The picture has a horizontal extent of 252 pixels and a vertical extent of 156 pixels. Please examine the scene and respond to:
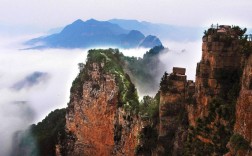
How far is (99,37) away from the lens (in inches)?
3878

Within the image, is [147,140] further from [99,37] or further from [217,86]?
[99,37]

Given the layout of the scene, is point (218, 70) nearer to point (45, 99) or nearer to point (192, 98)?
point (192, 98)

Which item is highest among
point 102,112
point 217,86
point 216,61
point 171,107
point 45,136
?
point 216,61

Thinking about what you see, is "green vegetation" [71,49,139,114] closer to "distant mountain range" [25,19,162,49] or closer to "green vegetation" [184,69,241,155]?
"green vegetation" [184,69,241,155]

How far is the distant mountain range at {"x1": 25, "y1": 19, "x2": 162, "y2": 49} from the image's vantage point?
3866 inches

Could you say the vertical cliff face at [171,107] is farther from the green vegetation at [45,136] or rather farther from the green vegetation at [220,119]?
Result: the green vegetation at [45,136]

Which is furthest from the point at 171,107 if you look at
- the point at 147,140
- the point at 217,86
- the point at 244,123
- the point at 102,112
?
the point at 102,112

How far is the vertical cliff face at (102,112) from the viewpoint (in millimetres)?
46312

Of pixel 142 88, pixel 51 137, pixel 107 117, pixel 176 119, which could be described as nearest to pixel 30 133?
pixel 51 137

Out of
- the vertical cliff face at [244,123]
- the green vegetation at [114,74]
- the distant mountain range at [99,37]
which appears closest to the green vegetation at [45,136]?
the green vegetation at [114,74]

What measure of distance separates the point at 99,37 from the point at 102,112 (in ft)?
168

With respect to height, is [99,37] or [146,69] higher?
[99,37]

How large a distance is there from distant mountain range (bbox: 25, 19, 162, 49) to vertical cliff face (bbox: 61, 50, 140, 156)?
41.9 metres

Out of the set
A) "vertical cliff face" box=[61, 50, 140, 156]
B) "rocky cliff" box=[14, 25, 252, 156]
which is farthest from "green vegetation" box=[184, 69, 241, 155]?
"vertical cliff face" box=[61, 50, 140, 156]
